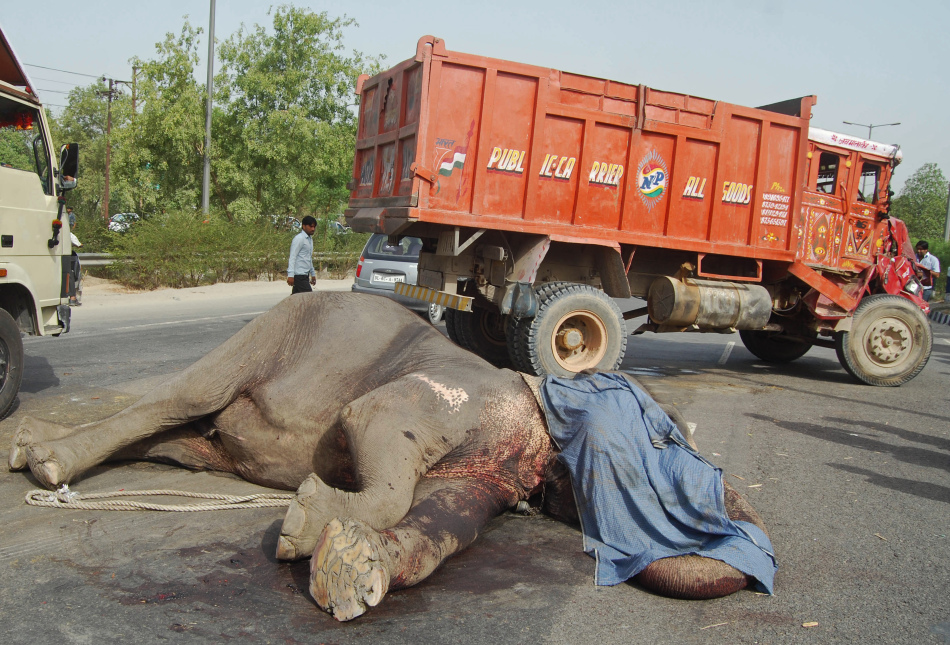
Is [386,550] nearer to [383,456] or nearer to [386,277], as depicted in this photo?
[383,456]

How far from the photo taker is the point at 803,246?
9.00 m

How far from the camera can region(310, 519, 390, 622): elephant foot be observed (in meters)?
2.59

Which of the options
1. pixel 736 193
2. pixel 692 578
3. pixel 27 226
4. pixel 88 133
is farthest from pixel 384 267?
pixel 88 133

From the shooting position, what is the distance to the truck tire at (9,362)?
541 cm

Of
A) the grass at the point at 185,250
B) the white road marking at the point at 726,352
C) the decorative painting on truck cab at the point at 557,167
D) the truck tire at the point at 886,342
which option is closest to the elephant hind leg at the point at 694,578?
the decorative painting on truck cab at the point at 557,167

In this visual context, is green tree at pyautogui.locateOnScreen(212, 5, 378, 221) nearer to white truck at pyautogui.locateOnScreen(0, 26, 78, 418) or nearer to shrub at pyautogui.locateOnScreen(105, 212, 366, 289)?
shrub at pyautogui.locateOnScreen(105, 212, 366, 289)

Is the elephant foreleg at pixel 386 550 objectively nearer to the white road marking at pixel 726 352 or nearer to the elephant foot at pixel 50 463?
the elephant foot at pixel 50 463

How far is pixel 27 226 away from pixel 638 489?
518 cm

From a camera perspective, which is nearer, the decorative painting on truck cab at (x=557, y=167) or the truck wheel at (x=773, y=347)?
the decorative painting on truck cab at (x=557, y=167)

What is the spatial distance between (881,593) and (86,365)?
7223mm

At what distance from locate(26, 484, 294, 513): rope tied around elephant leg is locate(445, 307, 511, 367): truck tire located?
5.04 metres

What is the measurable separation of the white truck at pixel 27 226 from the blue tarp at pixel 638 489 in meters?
4.24

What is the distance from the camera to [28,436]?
12.7 feet

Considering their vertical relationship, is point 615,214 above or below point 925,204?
below
